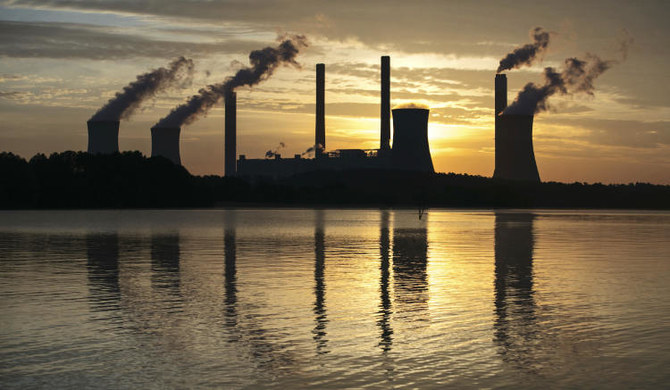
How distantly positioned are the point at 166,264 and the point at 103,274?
17.5 feet

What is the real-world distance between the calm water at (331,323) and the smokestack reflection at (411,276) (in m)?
0.13

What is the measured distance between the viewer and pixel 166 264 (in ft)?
124

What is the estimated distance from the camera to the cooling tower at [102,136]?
626ft

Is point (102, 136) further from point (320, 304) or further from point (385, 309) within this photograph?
point (385, 309)

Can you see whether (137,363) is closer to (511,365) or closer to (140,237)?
(511,365)

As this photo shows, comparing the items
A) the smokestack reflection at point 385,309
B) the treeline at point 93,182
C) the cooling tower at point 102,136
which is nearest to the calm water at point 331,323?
the smokestack reflection at point 385,309

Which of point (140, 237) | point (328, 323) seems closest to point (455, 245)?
point (140, 237)

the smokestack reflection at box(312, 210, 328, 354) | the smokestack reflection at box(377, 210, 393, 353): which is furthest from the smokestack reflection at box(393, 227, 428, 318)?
the smokestack reflection at box(312, 210, 328, 354)

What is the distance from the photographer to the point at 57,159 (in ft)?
473

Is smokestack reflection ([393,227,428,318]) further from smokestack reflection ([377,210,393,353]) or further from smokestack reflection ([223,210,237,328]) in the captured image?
smokestack reflection ([223,210,237,328])

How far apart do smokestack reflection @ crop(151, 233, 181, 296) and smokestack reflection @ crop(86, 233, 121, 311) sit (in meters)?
1.51

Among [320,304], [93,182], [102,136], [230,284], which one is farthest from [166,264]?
[102,136]

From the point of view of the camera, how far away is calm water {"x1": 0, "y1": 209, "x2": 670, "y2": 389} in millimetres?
15148

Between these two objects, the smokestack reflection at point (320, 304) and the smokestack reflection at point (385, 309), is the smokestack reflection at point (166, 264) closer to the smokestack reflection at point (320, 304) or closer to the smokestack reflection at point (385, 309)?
the smokestack reflection at point (320, 304)
